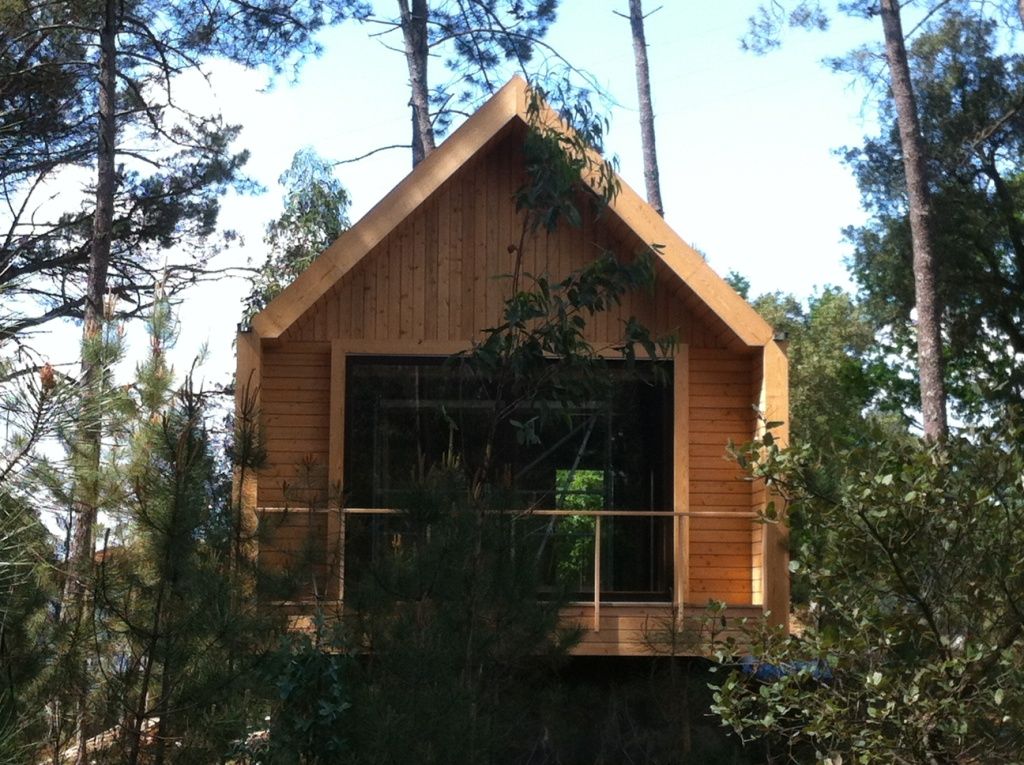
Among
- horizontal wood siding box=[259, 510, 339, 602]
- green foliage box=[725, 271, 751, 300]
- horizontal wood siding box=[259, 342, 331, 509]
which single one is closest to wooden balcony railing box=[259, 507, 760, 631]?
horizontal wood siding box=[259, 342, 331, 509]

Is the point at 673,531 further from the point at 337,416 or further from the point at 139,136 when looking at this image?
the point at 139,136

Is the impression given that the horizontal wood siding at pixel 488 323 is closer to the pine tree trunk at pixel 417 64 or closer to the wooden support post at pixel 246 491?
the wooden support post at pixel 246 491

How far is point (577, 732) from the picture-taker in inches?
378

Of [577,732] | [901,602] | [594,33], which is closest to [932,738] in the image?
[901,602]

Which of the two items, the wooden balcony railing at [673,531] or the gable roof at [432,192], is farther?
the gable roof at [432,192]

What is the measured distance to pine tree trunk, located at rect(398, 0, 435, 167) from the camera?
21.8 metres

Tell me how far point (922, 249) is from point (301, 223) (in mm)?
8948

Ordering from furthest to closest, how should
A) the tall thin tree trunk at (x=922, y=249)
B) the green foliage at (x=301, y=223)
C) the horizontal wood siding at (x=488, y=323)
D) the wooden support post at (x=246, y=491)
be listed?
1. the green foliage at (x=301, y=223)
2. the tall thin tree trunk at (x=922, y=249)
3. the horizontal wood siding at (x=488, y=323)
4. the wooden support post at (x=246, y=491)

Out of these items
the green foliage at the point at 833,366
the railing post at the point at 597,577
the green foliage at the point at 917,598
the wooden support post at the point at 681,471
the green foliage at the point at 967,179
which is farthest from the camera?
the green foliage at the point at 833,366

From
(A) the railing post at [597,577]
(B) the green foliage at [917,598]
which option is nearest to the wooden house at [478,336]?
(A) the railing post at [597,577]

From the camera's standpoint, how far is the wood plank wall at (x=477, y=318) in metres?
11.2

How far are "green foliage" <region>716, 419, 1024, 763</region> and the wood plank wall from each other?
4.45 metres

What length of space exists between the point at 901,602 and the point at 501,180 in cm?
592

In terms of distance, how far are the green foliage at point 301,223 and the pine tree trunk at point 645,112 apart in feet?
15.6
